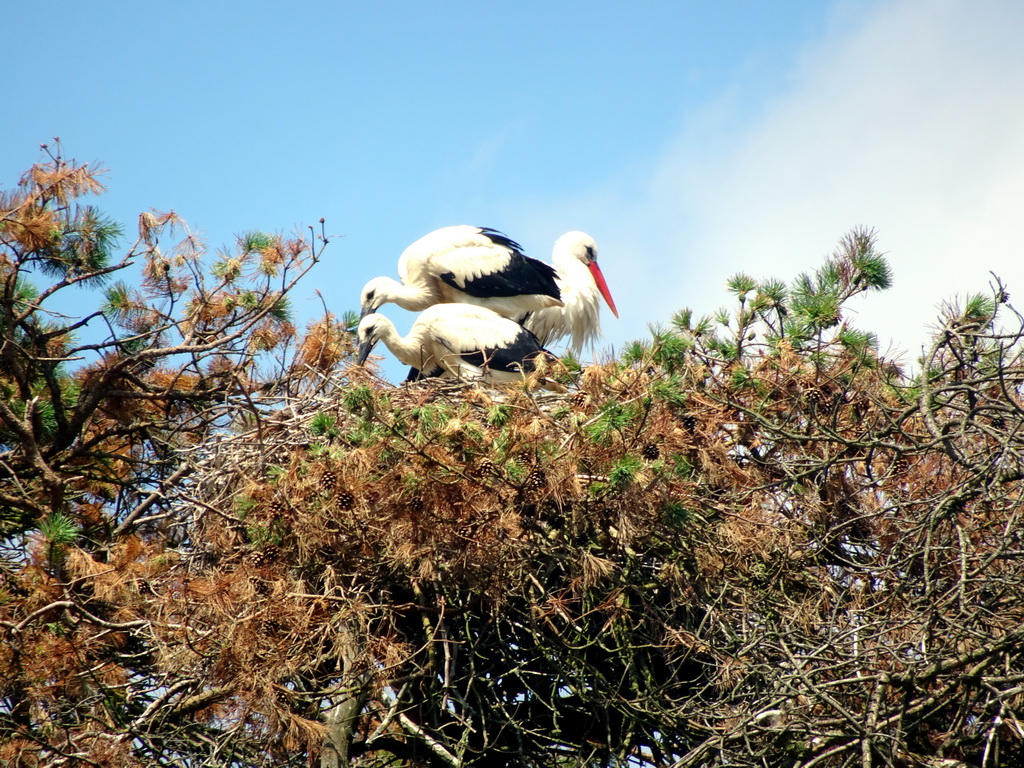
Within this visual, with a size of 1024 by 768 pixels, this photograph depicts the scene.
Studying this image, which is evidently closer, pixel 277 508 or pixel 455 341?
pixel 277 508

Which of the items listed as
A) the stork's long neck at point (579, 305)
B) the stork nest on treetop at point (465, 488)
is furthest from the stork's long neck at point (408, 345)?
the stork nest on treetop at point (465, 488)

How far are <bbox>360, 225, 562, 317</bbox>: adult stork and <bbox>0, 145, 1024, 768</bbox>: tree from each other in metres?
1.91

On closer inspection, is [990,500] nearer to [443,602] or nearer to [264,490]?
[443,602]

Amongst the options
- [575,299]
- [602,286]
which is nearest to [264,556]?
[575,299]

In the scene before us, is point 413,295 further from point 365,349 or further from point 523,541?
point 523,541

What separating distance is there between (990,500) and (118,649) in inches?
145

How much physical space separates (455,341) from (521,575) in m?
2.09

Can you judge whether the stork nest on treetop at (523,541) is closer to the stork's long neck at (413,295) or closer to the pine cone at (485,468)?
the pine cone at (485,468)

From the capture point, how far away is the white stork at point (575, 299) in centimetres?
822

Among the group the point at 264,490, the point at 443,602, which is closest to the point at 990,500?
the point at 443,602

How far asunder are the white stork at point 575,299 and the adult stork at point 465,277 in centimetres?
34

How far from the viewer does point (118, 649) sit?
5.35 meters

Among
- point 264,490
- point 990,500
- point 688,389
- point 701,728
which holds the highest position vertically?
point 688,389

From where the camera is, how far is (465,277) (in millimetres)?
7488
